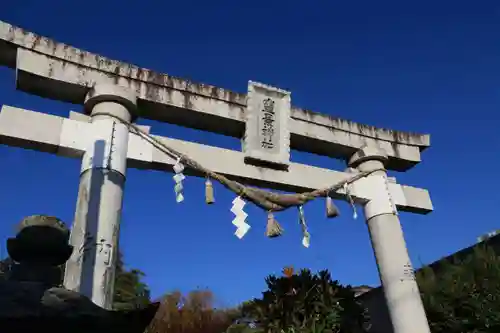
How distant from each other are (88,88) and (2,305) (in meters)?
4.95

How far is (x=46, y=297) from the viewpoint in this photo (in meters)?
1.47

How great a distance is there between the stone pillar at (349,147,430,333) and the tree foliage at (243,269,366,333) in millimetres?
1369

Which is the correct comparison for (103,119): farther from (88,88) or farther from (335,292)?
(335,292)

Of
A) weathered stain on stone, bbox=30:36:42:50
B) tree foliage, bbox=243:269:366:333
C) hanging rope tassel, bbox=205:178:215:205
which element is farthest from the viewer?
tree foliage, bbox=243:269:366:333

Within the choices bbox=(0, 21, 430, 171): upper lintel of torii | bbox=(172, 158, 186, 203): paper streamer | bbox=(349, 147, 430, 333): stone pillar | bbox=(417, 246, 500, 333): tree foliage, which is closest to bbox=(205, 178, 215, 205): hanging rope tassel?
bbox=(172, 158, 186, 203): paper streamer

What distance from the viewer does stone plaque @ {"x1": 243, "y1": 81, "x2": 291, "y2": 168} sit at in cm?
683

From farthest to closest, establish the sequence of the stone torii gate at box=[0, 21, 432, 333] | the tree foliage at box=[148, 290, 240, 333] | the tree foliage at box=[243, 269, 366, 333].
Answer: the tree foliage at box=[148, 290, 240, 333]
the tree foliage at box=[243, 269, 366, 333]
the stone torii gate at box=[0, 21, 432, 333]

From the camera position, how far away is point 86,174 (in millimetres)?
5348

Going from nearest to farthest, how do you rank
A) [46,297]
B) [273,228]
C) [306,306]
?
[46,297]
[273,228]
[306,306]

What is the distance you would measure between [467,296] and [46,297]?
724 cm

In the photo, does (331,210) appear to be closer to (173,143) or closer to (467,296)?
(173,143)

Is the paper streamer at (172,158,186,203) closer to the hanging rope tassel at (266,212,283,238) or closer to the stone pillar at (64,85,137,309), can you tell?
the stone pillar at (64,85,137,309)

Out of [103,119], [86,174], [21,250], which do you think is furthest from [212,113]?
[21,250]

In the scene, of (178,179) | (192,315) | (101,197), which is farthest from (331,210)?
(192,315)
